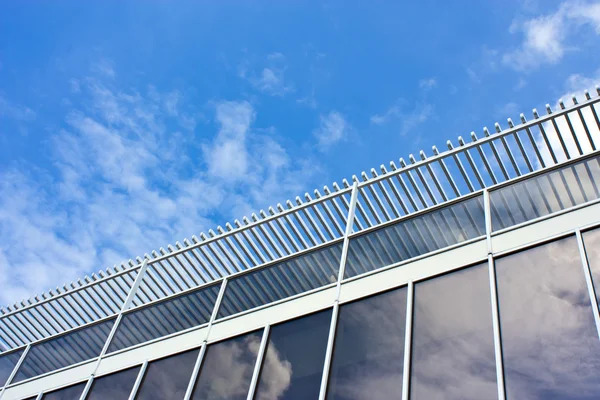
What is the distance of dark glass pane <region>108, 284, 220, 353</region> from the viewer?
917 centimetres

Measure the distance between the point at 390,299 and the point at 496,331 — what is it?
1.67 meters

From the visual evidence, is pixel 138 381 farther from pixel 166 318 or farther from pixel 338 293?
pixel 338 293

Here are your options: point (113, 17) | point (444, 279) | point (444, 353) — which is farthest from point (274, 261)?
point (113, 17)

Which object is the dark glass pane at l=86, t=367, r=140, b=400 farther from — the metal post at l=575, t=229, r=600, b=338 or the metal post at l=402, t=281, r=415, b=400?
the metal post at l=575, t=229, r=600, b=338

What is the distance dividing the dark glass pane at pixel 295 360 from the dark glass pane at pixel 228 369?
27cm

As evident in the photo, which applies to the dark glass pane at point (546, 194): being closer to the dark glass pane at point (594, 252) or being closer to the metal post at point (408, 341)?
the dark glass pane at point (594, 252)

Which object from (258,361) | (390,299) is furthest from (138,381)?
(390,299)

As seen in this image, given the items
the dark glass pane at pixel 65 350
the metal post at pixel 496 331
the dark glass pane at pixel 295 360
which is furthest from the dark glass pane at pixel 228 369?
the metal post at pixel 496 331

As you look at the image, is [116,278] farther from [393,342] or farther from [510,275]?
[510,275]

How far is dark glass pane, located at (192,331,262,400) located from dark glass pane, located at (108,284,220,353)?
3.12 feet

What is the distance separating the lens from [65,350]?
413 inches

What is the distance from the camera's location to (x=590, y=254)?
584 cm

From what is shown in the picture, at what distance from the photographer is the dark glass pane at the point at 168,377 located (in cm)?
802

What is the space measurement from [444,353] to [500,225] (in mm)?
2054
